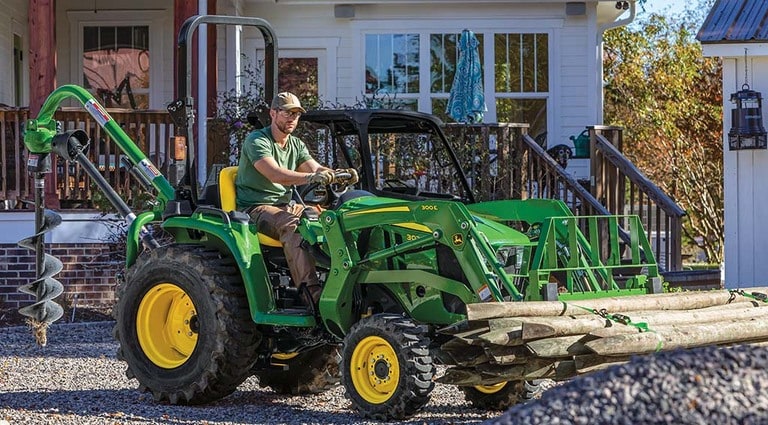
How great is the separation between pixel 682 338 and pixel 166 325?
356cm

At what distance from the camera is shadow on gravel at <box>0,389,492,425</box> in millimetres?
7699

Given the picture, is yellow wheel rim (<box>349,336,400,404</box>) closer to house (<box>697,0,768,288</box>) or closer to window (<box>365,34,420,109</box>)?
house (<box>697,0,768,288</box>)

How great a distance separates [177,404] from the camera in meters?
8.37

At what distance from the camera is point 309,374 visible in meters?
8.80

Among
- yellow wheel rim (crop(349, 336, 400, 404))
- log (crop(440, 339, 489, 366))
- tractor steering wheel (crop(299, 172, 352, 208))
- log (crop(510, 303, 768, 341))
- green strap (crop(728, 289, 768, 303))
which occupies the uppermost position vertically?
tractor steering wheel (crop(299, 172, 352, 208))

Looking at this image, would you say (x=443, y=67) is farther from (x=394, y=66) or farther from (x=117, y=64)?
(x=117, y=64)

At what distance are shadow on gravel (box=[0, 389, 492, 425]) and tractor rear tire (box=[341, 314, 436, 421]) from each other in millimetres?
141

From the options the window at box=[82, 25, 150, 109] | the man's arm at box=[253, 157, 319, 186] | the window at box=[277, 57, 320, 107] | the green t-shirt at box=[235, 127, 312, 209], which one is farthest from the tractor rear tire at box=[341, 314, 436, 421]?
the window at box=[82, 25, 150, 109]

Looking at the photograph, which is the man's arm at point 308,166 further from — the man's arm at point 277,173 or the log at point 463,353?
the log at point 463,353

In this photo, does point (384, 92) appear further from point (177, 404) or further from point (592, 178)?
point (177, 404)

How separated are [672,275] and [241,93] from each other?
653cm

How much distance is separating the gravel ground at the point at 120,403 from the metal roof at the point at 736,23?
21.1ft

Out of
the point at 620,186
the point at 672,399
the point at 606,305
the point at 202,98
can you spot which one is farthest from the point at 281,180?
the point at 620,186

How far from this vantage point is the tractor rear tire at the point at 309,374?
8734 mm
